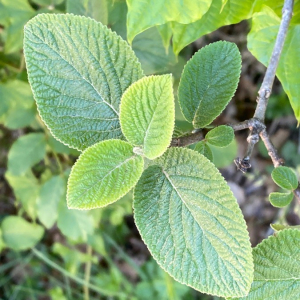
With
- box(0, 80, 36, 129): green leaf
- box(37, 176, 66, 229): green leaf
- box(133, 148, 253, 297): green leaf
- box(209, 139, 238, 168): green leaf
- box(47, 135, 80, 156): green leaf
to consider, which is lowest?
box(37, 176, 66, 229): green leaf

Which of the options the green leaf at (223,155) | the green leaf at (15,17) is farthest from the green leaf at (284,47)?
the green leaf at (15,17)

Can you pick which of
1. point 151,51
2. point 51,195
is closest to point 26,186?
point 51,195

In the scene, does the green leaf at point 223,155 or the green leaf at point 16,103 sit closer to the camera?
the green leaf at point 16,103

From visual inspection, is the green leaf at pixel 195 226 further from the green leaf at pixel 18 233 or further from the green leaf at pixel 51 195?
the green leaf at pixel 18 233

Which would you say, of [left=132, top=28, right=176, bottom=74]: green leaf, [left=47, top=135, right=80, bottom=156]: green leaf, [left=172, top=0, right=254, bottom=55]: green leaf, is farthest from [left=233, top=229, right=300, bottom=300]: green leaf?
[left=47, top=135, right=80, bottom=156]: green leaf

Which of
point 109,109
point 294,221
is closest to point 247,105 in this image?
point 294,221

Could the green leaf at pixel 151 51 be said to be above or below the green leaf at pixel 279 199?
above

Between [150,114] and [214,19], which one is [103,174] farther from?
[214,19]

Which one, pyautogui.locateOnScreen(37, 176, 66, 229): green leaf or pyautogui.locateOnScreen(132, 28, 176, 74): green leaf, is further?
pyautogui.locateOnScreen(37, 176, 66, 229): green leaf

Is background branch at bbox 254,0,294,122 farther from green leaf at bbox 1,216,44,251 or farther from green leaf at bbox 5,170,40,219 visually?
green leaf at bbox 1,216,44,251
